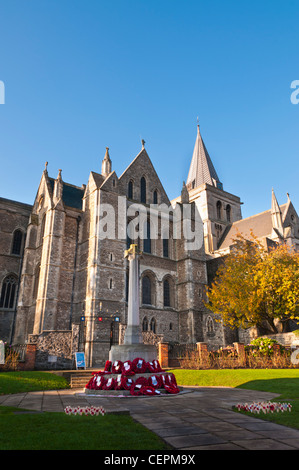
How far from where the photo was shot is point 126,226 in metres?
29.3

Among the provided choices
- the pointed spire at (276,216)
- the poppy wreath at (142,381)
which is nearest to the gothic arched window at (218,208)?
the pointed spire at (276,216)

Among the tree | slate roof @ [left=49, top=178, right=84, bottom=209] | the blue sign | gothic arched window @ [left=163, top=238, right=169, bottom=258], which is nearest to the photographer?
the blue sign

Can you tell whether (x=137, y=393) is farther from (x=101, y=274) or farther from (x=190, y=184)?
(x=190, y=184)

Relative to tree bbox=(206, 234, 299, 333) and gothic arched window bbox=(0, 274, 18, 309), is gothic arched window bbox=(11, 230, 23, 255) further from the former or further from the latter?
tree bbox=(206, 234, 299, 333)

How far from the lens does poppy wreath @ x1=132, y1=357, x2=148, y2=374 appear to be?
11445 millimetres

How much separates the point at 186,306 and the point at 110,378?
64.7ft

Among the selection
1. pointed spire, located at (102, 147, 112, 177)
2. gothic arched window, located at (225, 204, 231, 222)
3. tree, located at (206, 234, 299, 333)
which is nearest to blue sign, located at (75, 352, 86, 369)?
tree, located at (206, 234, 299, 333)

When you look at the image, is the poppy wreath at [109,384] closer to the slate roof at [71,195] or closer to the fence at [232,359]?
the fence at [232,359]

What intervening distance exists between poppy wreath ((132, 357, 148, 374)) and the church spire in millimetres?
51833

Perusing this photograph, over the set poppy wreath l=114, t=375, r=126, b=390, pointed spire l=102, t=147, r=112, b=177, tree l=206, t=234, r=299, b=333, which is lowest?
poppy wreath l=114, t=375, r=126, b=390

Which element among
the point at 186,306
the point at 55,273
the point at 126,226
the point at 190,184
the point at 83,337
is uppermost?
the point at 190,184

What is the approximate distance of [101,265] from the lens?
84.5 feet

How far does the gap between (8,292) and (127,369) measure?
2168 cm

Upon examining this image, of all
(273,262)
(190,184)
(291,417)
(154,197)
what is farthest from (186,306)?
(190,184)
